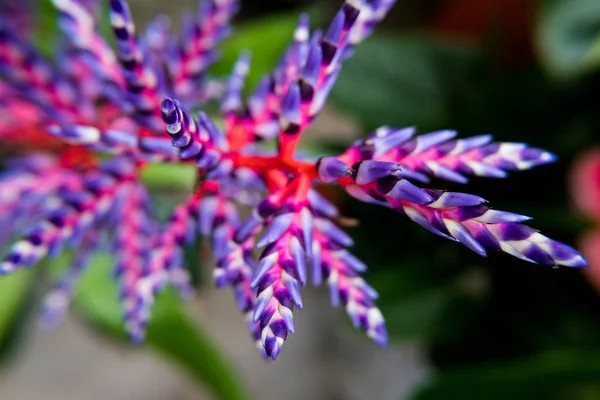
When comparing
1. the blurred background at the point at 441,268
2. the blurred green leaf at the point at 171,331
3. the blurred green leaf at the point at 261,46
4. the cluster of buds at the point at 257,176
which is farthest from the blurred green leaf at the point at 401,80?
the cluster of buds at the point at 257,176

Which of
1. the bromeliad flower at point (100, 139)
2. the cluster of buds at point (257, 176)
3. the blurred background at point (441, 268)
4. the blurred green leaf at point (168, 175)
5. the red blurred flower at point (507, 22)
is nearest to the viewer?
the cluster of buds at point (257, 176)

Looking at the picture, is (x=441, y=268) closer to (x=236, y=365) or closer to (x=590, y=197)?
(x=590, y=197)

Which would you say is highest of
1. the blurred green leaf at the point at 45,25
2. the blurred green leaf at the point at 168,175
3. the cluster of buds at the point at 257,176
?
the blurred green leaf at the point at 45,25

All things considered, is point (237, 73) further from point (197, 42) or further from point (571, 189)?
point (571, 189)

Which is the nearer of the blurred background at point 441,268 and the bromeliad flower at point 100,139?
the bromeliad flower at point 100,139

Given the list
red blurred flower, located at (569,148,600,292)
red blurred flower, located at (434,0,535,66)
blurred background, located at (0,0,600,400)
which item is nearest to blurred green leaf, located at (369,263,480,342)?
blurred background, located at (0,0,600,400)

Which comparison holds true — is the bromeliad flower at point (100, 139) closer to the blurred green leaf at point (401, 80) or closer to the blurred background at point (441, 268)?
the blurred background at point (441, 268)

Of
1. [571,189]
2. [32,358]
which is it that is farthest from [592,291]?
[32,358]
